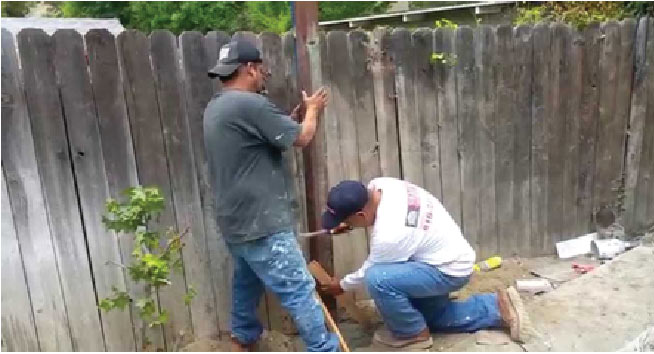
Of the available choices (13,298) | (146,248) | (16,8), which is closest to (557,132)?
(146,248)

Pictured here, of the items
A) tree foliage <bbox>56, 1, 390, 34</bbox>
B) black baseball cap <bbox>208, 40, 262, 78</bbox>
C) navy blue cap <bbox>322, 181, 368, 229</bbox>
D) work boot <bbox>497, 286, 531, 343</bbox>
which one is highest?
tree foliage <bbox>56, 1, 390, 34</bbox>

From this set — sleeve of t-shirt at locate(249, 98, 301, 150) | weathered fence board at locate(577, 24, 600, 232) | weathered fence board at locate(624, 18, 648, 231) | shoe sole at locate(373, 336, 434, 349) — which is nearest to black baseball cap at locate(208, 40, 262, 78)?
sleeve of t-shirt at locate(249, 98, 301, 150)

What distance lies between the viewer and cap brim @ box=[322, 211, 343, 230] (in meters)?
3.36

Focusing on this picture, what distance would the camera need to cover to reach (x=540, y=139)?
170 inches

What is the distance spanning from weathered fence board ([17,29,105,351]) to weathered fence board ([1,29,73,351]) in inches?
1.4

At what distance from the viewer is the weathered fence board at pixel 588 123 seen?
167 inches

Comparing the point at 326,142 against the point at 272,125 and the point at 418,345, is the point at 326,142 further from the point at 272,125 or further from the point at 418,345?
the point at 418,345

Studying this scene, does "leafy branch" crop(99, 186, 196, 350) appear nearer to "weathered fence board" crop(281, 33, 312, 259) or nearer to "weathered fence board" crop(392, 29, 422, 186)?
"weathered fence board" crop(281, 33, 312, 259)

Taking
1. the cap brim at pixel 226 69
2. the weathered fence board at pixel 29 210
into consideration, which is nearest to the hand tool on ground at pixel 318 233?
the cap brim at pixel 226 69

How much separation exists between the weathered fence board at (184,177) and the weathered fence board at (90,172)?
376mm

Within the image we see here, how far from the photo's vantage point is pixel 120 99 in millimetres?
3320

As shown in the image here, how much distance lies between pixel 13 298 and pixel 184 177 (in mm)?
1169

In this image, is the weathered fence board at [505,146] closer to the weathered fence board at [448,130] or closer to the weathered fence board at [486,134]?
the weathered fence board at [486,134]

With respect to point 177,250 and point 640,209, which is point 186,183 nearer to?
point 177,250
